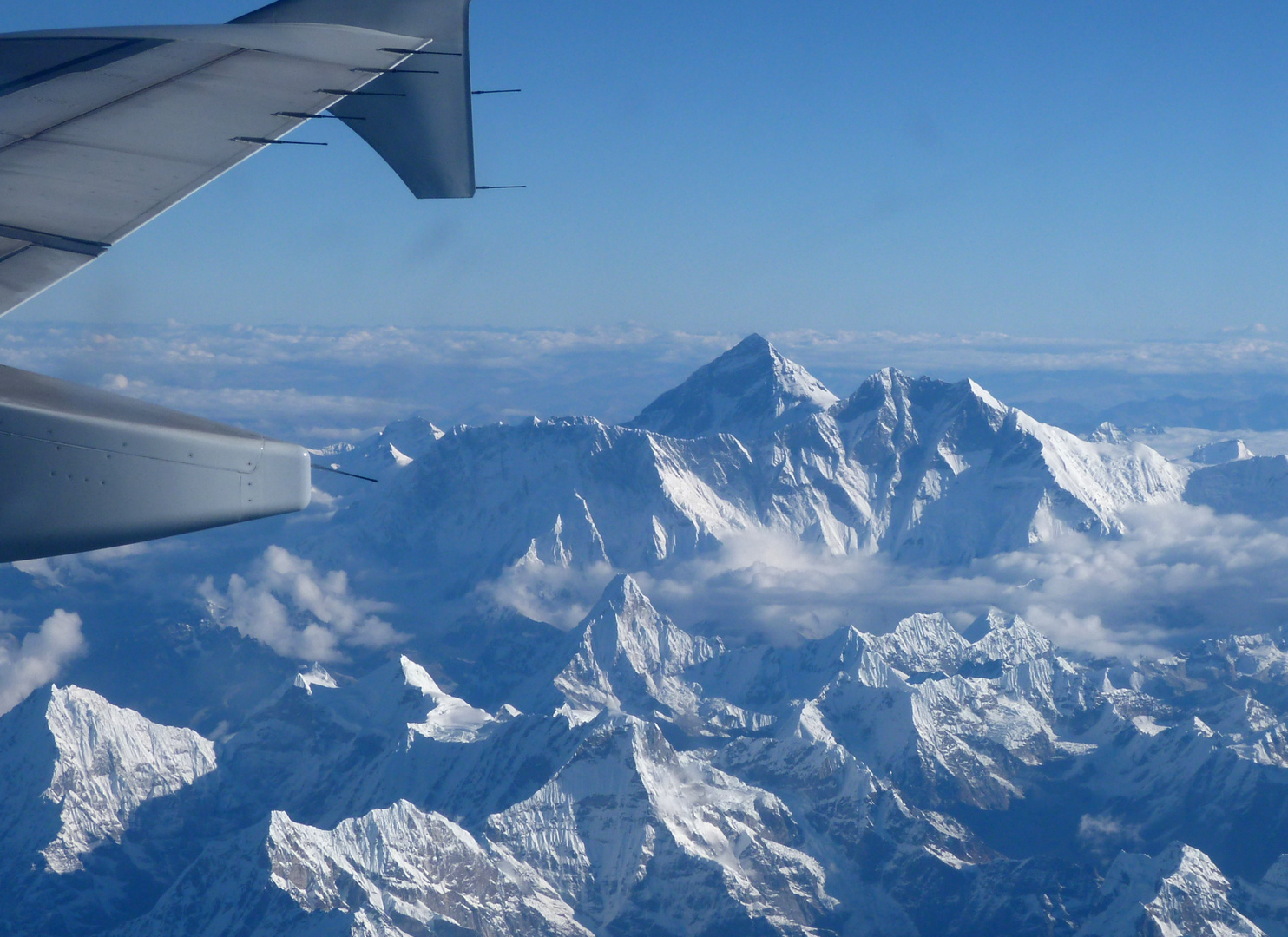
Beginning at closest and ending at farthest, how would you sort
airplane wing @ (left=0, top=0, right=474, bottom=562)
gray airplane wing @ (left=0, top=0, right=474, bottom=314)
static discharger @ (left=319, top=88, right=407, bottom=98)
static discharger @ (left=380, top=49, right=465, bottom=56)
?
airplane wing @ (left=0, top=0, right=474, bottom=562) < gray airplane wing @ (left=0, top=0, right=474, bottom=314) < static discharger @ (left=319, top=88, right=407, bottom=98) < static discharger @ (left=380, top=49, right=465, bottom=56)

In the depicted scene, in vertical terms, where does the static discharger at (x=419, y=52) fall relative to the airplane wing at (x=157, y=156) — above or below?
above

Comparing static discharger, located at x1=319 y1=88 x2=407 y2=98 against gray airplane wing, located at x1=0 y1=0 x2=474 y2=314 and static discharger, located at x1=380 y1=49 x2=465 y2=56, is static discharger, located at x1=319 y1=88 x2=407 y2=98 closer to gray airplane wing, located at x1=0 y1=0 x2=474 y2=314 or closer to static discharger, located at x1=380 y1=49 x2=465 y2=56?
gray airplane wing, located at x1=0 y1=0 x2=474 y2=314

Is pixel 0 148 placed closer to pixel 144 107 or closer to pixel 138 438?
pixel 144 107

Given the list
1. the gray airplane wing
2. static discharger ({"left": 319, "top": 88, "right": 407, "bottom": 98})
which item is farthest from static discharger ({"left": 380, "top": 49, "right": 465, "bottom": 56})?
static discharger ({"left": 319, "top": 88, "right": 407, "bottom": 98})

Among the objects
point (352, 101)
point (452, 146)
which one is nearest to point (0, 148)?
point (352, 101)

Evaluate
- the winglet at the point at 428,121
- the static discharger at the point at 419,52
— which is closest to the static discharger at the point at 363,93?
the winglet at the point at 428,121

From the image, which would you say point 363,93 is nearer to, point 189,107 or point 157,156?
point 189,107

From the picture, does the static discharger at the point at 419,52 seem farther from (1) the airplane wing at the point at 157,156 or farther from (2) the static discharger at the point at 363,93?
(2) the static discharger at the point at 363,93
